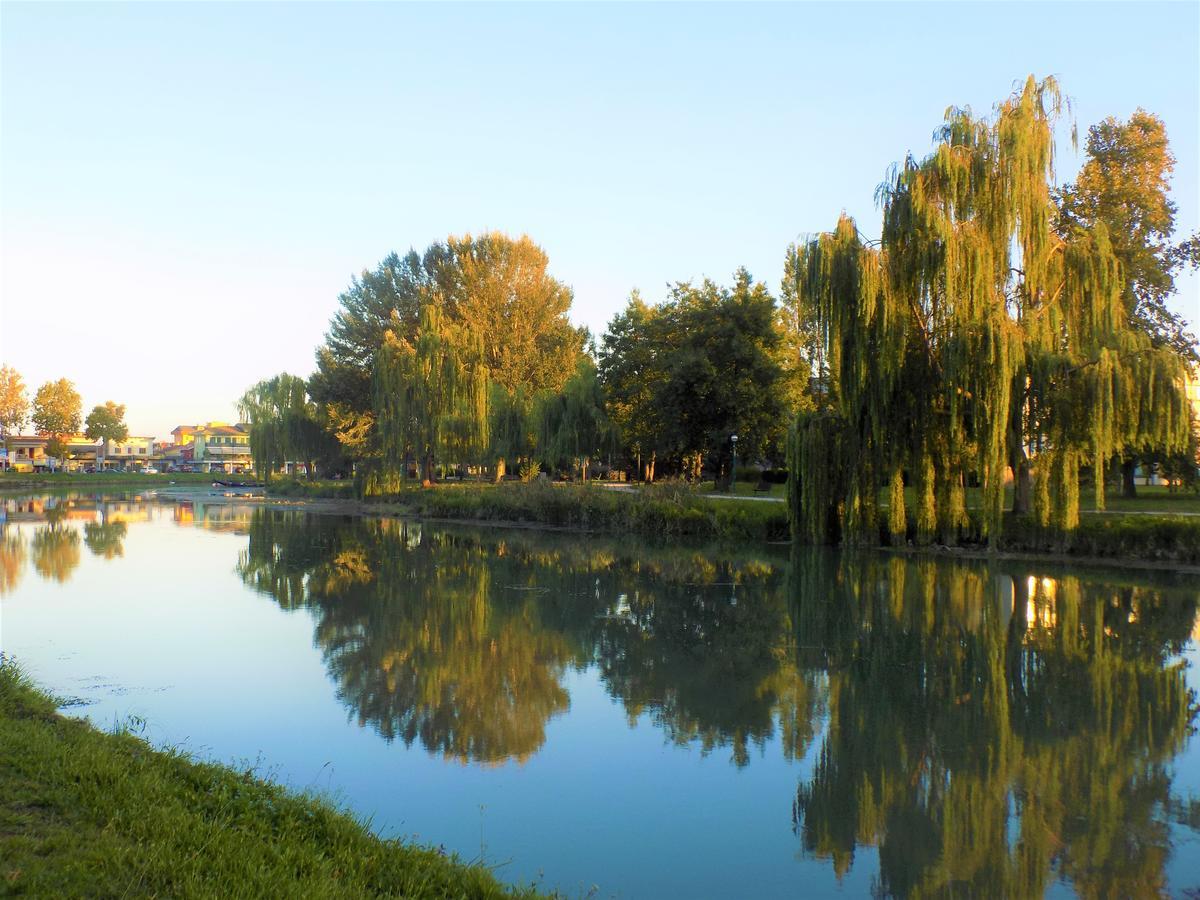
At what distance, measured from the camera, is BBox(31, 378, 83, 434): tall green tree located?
94375mm

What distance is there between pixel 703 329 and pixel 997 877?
3472cm

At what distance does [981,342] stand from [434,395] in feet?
84.3

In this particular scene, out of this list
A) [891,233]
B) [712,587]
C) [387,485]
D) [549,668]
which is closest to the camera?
[549,668]

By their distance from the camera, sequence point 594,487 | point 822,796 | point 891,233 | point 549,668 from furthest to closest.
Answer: point 594,487, point 891,233, point 549,668, point 822,796

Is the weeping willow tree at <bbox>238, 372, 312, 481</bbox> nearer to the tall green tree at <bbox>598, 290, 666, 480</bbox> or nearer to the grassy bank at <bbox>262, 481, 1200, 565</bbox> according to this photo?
the grassy bank at <bbox>262, 481, 1200, 565</bbox>

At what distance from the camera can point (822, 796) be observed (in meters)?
6.57

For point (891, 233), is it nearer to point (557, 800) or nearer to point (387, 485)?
point (557, 800)

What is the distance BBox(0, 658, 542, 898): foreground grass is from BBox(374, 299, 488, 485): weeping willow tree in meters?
33.9

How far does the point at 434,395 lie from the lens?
40.0 m

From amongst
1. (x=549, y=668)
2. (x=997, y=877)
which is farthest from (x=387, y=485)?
(x=997, y=877)

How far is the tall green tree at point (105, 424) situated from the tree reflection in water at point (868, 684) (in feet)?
359

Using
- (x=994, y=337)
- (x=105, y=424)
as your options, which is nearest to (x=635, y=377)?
(x=994, y=337)

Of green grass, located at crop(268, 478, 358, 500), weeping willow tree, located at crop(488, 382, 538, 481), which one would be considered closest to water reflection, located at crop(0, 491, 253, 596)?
green grass, located at crop(268, 478, 358, 500)

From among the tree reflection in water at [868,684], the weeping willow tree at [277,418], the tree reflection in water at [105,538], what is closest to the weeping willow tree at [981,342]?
the tree reflection in water at [868,684]
